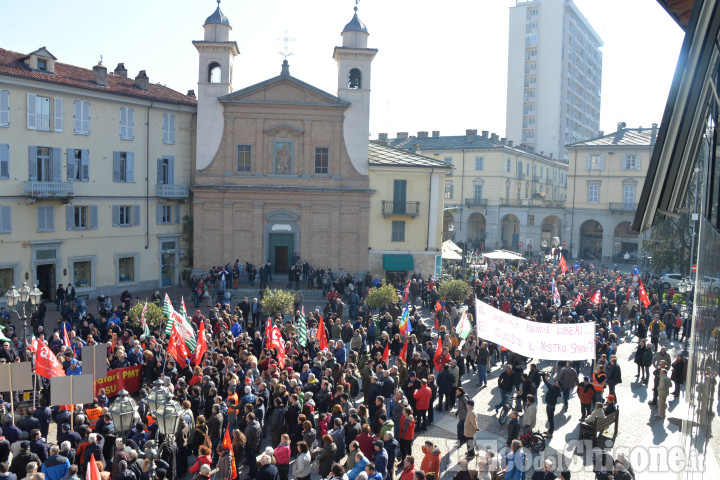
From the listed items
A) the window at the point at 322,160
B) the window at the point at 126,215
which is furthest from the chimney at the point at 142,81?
the window at the point at 322,160

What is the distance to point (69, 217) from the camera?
3494 centimetres

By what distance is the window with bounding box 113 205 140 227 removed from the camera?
3766 centimetres

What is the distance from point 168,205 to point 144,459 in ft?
102

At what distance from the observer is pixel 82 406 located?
14.8m

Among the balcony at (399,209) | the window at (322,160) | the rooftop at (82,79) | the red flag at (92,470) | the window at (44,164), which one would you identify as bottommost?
the red flag at (92,470)

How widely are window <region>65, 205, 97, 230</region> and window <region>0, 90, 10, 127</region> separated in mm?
5260

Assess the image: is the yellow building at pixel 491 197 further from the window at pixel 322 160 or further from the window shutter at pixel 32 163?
the window shutter at pixel 32 163

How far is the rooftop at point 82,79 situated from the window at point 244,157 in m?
4.52

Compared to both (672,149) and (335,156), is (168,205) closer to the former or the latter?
(335,156)

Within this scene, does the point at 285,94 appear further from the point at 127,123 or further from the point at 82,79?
the point at 82,79

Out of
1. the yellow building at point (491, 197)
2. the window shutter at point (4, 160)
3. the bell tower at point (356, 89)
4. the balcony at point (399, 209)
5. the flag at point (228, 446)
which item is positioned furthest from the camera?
the yellow building at point (491, 197)

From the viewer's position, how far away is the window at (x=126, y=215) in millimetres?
37656

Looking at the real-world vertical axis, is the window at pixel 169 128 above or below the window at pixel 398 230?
above

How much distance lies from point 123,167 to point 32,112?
20.4 feet
